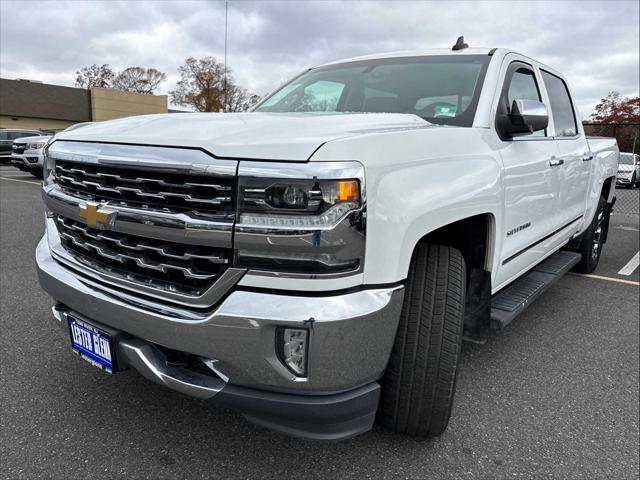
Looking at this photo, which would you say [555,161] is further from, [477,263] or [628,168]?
[628,168]

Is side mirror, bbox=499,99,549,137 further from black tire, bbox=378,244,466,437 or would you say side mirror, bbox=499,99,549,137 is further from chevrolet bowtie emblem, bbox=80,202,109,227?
chevrolet bowtie emblem, bbox=80,202,109,227

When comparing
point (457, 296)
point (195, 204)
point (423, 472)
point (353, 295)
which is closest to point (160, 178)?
point (195, 204)

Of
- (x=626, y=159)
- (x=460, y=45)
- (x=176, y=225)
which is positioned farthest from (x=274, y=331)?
(x=626, y=159)

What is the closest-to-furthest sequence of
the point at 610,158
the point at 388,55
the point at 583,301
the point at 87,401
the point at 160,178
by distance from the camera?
the point at 160,178
the point at 87,401
the point at 388,55
the point at 583,301
the point at 610,158

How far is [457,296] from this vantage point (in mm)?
2037

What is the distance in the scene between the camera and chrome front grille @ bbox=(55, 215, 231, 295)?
1662 millimetres

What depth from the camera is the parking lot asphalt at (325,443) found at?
2.01 m

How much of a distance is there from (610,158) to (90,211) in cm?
491

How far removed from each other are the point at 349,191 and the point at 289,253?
270mm

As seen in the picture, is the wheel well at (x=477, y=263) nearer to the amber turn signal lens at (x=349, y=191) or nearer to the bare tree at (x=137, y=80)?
the amber turn signal lens at (x=349, y=191)

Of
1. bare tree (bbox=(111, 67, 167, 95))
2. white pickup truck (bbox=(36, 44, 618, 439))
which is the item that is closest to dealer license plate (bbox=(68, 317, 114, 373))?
white pickup truck (bbox=(36, 44, 618, 439))

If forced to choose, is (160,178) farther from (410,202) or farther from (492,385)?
(492,385)

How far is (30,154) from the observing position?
13445 millimetres

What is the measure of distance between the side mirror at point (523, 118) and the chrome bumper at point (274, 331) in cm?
130
